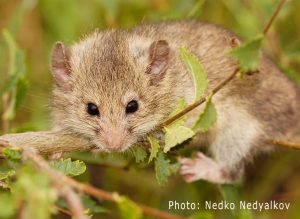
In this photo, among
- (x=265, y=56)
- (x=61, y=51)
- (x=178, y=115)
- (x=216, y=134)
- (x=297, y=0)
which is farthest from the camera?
(x=297, y=0)

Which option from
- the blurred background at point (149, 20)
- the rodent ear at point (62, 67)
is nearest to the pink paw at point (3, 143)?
the rodent ear at point (62, 67)

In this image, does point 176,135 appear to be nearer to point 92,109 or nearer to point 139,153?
point 139,153

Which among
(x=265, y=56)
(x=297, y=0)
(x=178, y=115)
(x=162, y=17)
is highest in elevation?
(x=297, y=0)

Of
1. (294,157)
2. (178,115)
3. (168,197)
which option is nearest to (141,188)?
(168,197)

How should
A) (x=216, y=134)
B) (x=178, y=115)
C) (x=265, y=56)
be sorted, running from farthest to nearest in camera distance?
(x=265, y=56) → (x=216, y=134) → (x=178, y=115)

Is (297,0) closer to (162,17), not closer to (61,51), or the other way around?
(162,17)

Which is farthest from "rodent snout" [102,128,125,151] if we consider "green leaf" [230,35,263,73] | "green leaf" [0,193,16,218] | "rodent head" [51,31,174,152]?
"green leaf" [0,193,16,218]

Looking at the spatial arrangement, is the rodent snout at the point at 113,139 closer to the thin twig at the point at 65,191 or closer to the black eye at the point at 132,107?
the black eye at the point at 132,107
